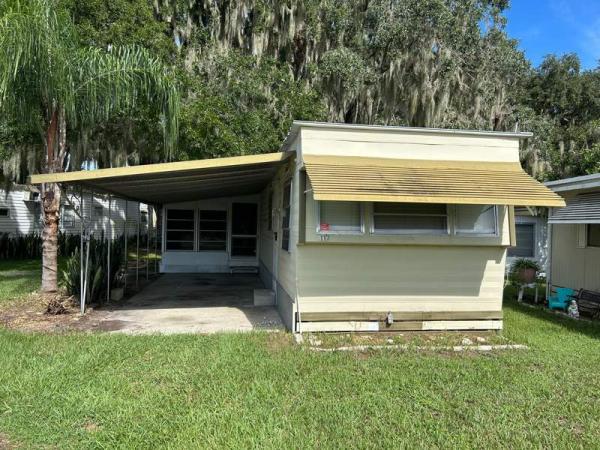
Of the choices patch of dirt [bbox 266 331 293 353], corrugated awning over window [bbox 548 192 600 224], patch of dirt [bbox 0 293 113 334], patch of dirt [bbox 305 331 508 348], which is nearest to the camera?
patch of dirt [bbox 266 331 293 353]

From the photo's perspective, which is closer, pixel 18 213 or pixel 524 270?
pixel 524 270

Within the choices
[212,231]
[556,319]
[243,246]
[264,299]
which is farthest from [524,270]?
[212,231]

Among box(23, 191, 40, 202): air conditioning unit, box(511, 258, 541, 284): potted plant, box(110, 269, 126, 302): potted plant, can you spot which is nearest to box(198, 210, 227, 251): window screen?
box(110, 269, 126, 302): potted plant

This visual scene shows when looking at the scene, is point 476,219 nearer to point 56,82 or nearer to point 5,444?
point 5,444

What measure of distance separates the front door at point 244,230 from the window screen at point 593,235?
8338 mm

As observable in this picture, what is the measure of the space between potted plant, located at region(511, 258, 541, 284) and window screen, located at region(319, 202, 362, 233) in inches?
233

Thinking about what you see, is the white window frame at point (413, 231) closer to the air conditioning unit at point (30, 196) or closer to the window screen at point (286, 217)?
the window screen at point (286, 217)

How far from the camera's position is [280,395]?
13.7 feet

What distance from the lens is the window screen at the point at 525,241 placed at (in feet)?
47.0

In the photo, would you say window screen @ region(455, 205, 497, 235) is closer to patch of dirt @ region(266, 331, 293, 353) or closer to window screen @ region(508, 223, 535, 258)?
patch of dirt @ region(266, 331, 293, 353)

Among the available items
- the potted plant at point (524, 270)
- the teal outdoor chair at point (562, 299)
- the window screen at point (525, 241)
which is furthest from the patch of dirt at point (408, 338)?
the window screen at point (525, 241)

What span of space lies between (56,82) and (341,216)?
5.31m

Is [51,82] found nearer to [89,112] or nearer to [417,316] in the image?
[89,112]

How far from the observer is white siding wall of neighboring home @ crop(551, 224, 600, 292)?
8938 millimetres
